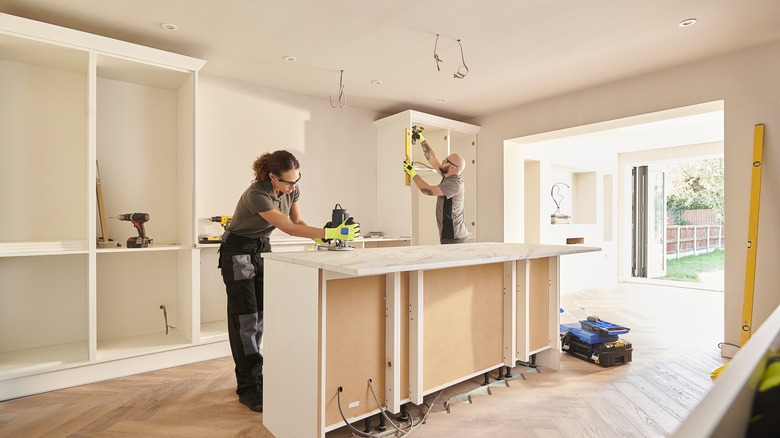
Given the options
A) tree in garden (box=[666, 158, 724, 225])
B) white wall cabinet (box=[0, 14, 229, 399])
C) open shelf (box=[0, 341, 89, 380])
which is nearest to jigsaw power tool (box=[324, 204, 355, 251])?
white wall cabinet (box=[0, 14, 229, 399])

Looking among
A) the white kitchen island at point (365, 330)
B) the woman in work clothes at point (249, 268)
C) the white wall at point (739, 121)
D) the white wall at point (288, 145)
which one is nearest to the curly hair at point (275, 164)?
the woman in work clothes at point (249, 268)

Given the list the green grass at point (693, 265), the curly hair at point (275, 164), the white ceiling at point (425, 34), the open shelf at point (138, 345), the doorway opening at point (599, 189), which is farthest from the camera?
the green grass at point (693, 265)

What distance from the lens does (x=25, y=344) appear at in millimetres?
3020

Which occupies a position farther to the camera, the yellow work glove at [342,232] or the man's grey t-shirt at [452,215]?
the man's grey t-shirt at [452,215]

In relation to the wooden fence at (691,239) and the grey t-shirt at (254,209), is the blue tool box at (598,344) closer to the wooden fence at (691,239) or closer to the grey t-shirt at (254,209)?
the grey t-shirt at (254,209)

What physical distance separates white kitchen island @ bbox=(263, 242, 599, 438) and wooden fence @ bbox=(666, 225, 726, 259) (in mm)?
7349

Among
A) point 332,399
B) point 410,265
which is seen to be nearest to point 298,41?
point 410,265

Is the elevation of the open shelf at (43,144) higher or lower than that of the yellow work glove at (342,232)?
higher

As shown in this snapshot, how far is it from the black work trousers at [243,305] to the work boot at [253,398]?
1.1 inches

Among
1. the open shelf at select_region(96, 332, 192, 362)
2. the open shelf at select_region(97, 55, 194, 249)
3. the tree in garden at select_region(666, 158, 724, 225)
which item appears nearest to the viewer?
the open shelf at select_region(96, 332, 192, 362)

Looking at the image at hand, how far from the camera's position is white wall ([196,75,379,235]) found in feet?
12.7

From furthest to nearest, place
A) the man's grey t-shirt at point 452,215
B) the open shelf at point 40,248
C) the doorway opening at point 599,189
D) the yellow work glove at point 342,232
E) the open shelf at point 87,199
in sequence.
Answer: the doorway opening at point 599,189, the man's grey t-shirt at point 452,215, the open shelf at point 87,199, the open shelf at point 40,248, the yellow work glove at point 342,232

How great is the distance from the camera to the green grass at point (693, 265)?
8172 millimetres

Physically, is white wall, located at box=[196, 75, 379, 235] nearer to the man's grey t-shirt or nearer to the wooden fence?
the man's grey t-shirt
